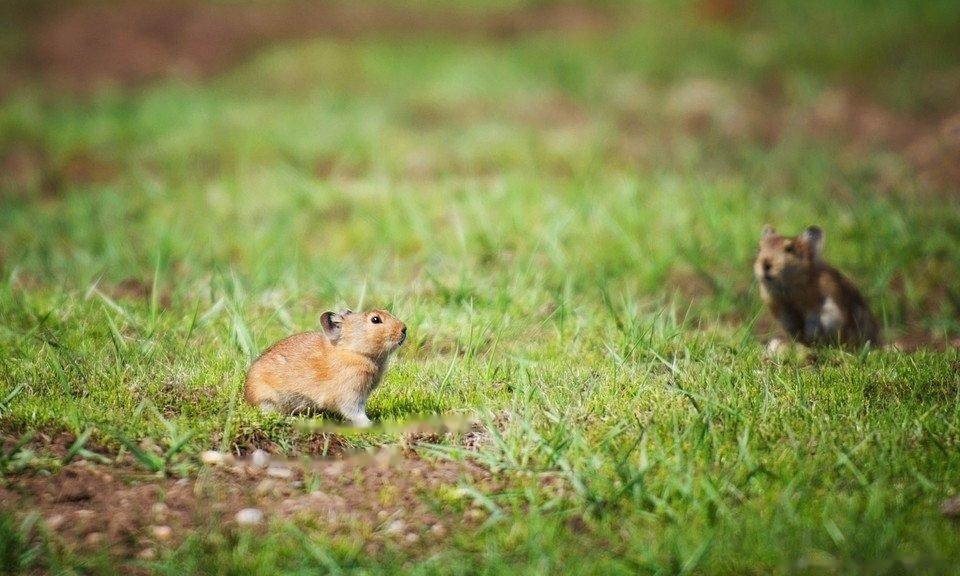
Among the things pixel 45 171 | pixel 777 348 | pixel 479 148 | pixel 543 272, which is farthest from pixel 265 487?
pixel 45 171

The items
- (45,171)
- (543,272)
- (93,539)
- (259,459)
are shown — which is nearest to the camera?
(93,539)

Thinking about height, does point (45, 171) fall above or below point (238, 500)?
above

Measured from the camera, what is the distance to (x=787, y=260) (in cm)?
581

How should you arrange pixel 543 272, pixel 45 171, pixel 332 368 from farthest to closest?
pixel 45 171 < pixel 543 272 < pixel 332 368

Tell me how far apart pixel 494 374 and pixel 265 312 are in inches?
61.9

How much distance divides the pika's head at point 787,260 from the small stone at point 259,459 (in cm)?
297

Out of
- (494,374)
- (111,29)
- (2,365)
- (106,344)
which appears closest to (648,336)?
(494,374)

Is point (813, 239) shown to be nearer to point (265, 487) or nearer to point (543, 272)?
point (543, 272)

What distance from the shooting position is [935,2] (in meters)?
13.3

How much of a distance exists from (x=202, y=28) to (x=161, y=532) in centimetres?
1170

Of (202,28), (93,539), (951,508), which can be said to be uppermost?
(202,28)

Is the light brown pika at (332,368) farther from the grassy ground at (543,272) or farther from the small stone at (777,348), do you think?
the small stone at (777,348)

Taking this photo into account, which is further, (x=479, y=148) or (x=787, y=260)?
(x=479, y=148)

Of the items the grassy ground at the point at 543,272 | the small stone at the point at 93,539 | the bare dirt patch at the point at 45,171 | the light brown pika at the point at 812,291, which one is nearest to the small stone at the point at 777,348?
the grassy ground at the point at 543,272
